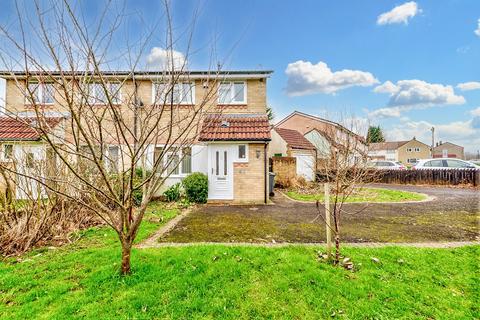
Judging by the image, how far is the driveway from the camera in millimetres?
6168

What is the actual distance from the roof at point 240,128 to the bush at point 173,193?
3.11 metres

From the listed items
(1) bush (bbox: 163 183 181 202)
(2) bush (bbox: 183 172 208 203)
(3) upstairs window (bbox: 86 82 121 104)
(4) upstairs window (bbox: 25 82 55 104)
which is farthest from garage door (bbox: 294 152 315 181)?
(4) upstairs window (bbox: 25 82 55 104)

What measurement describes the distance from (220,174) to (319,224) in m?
Result: 5.48

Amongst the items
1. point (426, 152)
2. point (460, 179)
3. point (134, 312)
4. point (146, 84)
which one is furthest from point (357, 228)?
point (426, 152)

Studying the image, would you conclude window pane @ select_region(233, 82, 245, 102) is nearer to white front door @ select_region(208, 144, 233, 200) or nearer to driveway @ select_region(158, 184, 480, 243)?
white front door @ select_region(208, 144, 233, 200)

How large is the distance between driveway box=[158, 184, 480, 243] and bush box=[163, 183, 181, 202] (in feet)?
8.07

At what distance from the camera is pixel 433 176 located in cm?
1936

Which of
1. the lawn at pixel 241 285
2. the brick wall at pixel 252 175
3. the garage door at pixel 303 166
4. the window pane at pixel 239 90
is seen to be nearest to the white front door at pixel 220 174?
the brick wall at pixel 252 175

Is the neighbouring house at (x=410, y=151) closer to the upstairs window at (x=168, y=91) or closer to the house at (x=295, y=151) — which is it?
the house at (x=295, y=151)

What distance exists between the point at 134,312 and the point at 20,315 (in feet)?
5.19

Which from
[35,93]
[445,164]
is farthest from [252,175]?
[445,164]

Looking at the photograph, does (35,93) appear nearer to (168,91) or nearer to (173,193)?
(168,91)

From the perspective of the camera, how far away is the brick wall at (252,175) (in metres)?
11.3

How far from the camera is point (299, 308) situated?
10.9ft
